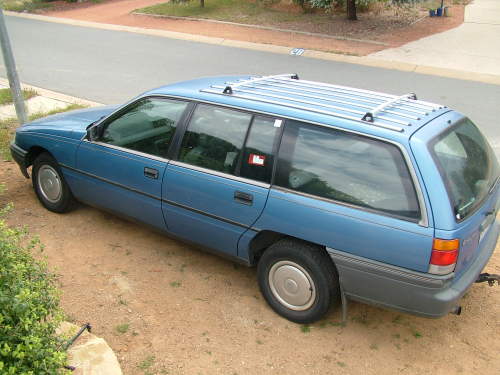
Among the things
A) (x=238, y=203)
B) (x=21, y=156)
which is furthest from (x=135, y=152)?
(x=21, y=156)

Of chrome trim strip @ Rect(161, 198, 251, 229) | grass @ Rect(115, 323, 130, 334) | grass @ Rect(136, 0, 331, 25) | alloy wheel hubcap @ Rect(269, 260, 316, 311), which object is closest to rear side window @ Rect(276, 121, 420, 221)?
chrome trim strip @ Rect(161, 198, 251, 229)

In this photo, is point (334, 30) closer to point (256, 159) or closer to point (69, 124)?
point (69, 124)

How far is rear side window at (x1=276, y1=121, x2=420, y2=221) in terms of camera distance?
3.60 m

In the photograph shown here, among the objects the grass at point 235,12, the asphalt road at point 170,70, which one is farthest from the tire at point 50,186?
the grass at point 235,12

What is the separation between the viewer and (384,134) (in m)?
3.70

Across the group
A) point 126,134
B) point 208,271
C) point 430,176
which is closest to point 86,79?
point 126,134

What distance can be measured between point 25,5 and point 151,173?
886 inches

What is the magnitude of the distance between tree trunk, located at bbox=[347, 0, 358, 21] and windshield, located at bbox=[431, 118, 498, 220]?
569 inches

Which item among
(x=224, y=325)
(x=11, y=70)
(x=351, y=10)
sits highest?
(x=11, y=70)

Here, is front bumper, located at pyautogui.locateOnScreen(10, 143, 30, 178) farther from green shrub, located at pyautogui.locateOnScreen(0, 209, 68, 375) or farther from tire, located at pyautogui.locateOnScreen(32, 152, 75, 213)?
green shrub, located at pyautogui.locateOnScreen(0, 209, 68, 375)

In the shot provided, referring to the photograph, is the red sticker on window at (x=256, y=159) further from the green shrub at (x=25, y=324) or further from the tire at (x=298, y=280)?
the green shrub at (x=25, y=324)

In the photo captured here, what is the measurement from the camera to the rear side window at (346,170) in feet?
11.8

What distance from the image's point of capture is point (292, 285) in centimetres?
417

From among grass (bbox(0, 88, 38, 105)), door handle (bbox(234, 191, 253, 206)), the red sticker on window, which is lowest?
grass (bbox(0, 88, 38, 105))
